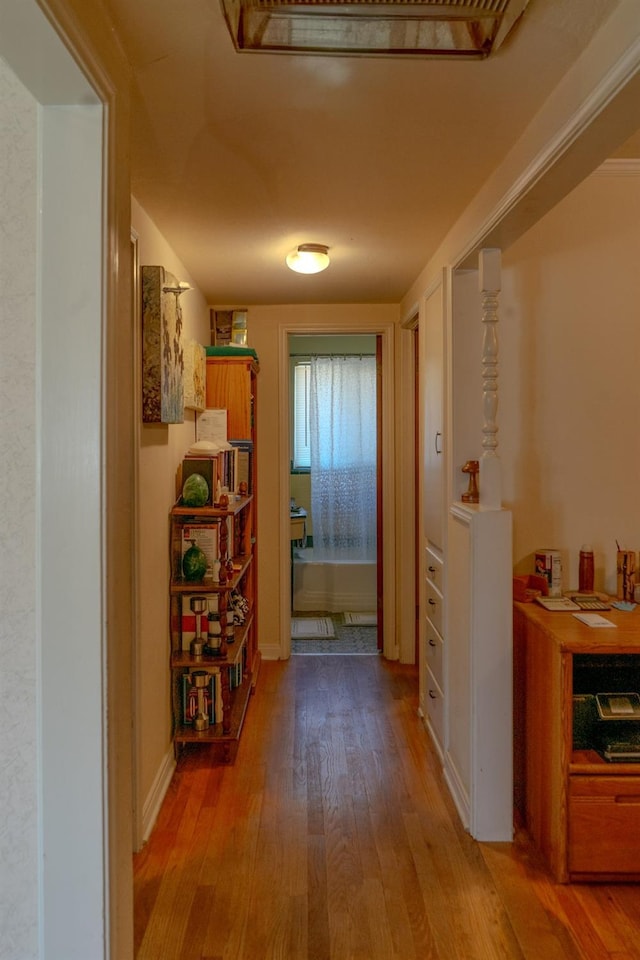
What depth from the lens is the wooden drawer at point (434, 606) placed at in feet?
9.07

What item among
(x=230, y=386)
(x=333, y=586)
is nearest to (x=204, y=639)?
(x=230, y=386)

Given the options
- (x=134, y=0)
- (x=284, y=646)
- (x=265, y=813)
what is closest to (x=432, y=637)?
(x=265, y=813)

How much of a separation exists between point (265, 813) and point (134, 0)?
8.08 ft

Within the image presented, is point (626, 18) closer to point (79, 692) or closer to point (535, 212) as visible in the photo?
point (535, 212)

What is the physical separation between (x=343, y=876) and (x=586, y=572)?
4.74ft

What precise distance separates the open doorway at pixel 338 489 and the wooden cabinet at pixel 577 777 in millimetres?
3124

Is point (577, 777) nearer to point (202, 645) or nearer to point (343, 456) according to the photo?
point (202, 645)

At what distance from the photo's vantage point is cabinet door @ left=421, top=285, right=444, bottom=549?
8.98 ft

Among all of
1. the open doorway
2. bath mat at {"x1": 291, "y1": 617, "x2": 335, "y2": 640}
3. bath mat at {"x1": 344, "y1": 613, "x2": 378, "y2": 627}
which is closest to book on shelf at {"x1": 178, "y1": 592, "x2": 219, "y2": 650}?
bath mat at {"x1": 291, "y1": 617, "x2": 335, "y2": 640}

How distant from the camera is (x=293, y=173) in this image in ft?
6.40

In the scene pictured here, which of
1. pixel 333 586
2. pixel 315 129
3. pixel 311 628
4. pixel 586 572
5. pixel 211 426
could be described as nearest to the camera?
pixel 315 129

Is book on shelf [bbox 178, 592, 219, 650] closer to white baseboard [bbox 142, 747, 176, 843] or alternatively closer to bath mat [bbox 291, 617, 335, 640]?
white baseboard [bbox 142, 747, 176, 843]

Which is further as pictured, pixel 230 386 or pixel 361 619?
pixel 361 619

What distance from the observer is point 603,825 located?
6.24ft
